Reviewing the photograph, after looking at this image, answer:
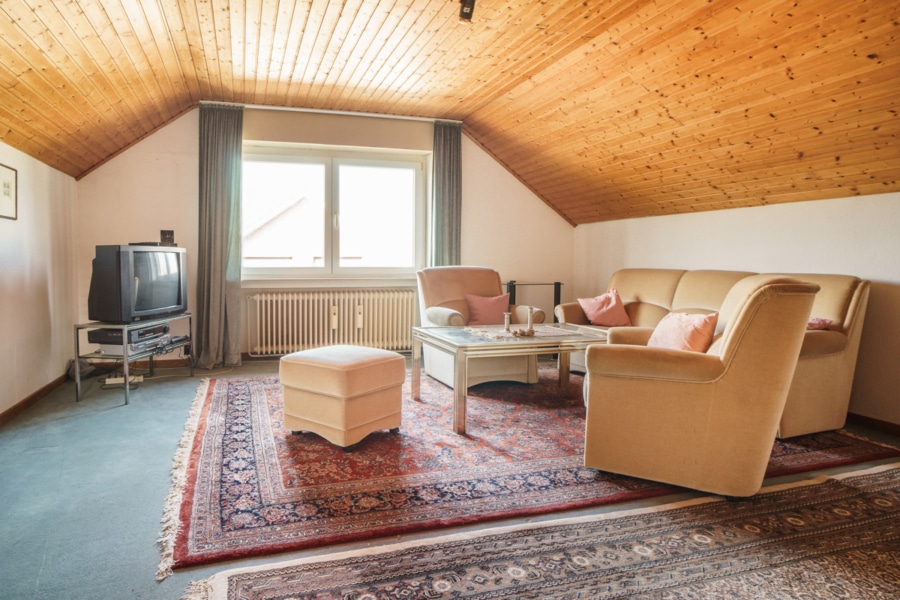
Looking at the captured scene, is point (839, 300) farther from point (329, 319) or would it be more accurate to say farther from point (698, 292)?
point (329, 319)

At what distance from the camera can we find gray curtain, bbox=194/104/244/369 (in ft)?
16.7

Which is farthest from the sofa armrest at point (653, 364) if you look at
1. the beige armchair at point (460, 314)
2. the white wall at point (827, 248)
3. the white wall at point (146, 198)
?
the white wall at point (146, 198)

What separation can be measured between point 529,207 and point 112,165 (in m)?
4.04

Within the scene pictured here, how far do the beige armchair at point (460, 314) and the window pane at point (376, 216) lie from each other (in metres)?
1.33

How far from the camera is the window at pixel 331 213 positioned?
5.58 metres

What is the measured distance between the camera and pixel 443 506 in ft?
7.62

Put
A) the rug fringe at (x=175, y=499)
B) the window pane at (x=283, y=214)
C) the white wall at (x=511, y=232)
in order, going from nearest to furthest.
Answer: the rug fringe at (x=175, y=499)
the window pane at (x=283, y=214)
the white wall at (x=511, y=232)

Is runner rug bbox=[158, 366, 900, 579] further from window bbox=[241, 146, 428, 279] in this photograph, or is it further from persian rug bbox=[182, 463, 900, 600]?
window bbox=[241, 146, 428, 279]

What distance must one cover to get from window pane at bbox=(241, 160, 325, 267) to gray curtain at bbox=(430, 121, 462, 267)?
115cm

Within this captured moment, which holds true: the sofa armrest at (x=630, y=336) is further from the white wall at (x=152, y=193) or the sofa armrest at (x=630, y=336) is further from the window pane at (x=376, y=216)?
the window pane at (x=376, y=216)

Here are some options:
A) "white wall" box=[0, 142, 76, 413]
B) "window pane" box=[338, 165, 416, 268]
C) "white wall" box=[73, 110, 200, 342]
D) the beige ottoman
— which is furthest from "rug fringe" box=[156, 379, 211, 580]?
"window pane" box=[338, 165, 416, 268]

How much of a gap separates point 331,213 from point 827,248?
4.25m

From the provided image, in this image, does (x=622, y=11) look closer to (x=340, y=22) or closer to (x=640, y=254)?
(x=340, y=22)

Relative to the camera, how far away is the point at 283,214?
5.65 metres
